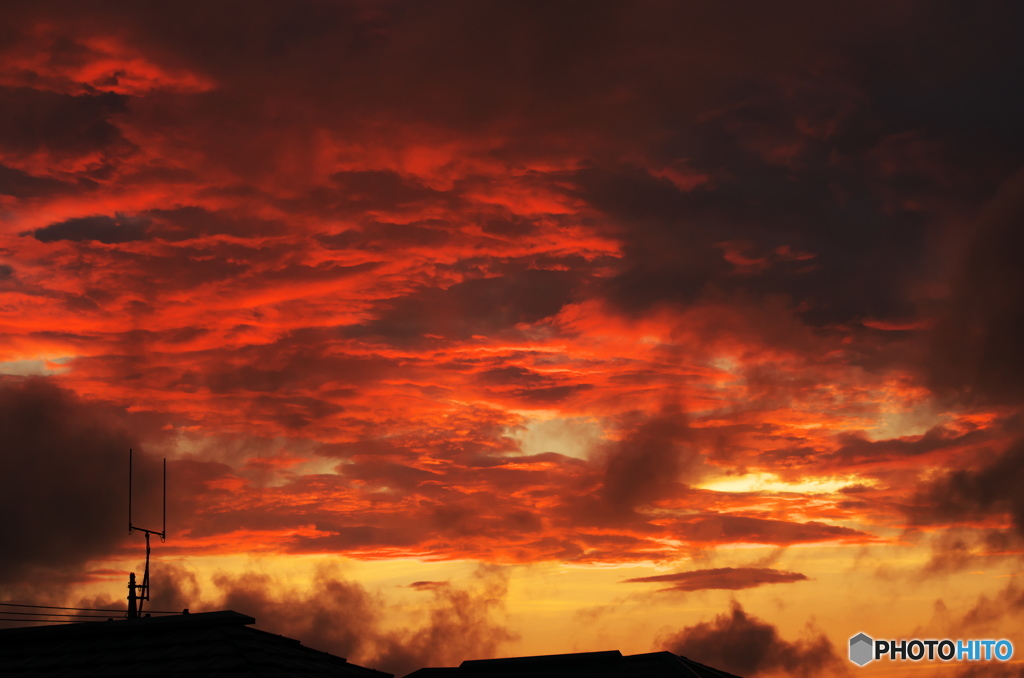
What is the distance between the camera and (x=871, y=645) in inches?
1805

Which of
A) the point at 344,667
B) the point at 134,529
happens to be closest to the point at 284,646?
the point at 344,667

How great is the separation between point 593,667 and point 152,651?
25.7 meters

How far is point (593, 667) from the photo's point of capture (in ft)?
149

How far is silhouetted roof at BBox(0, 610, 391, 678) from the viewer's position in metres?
25.0

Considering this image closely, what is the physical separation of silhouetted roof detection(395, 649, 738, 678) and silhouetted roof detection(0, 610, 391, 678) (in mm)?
19892

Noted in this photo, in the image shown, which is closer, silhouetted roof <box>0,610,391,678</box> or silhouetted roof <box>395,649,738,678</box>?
silhouetted roof <box>0,610,391,678</box>

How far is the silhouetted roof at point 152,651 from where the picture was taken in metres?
25.0

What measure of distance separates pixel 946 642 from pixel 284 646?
103 ft

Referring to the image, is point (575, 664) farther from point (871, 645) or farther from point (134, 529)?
point (134, 529)

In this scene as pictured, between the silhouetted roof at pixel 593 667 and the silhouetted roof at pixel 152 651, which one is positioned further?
the silhouetted roof at pixel 593 667

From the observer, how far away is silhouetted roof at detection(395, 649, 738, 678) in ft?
143

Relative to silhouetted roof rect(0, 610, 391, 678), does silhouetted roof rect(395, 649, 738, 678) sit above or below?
below

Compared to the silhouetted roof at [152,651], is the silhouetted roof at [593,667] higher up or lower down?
lower down

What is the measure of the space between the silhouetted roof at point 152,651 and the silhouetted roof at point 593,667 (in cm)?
1989
